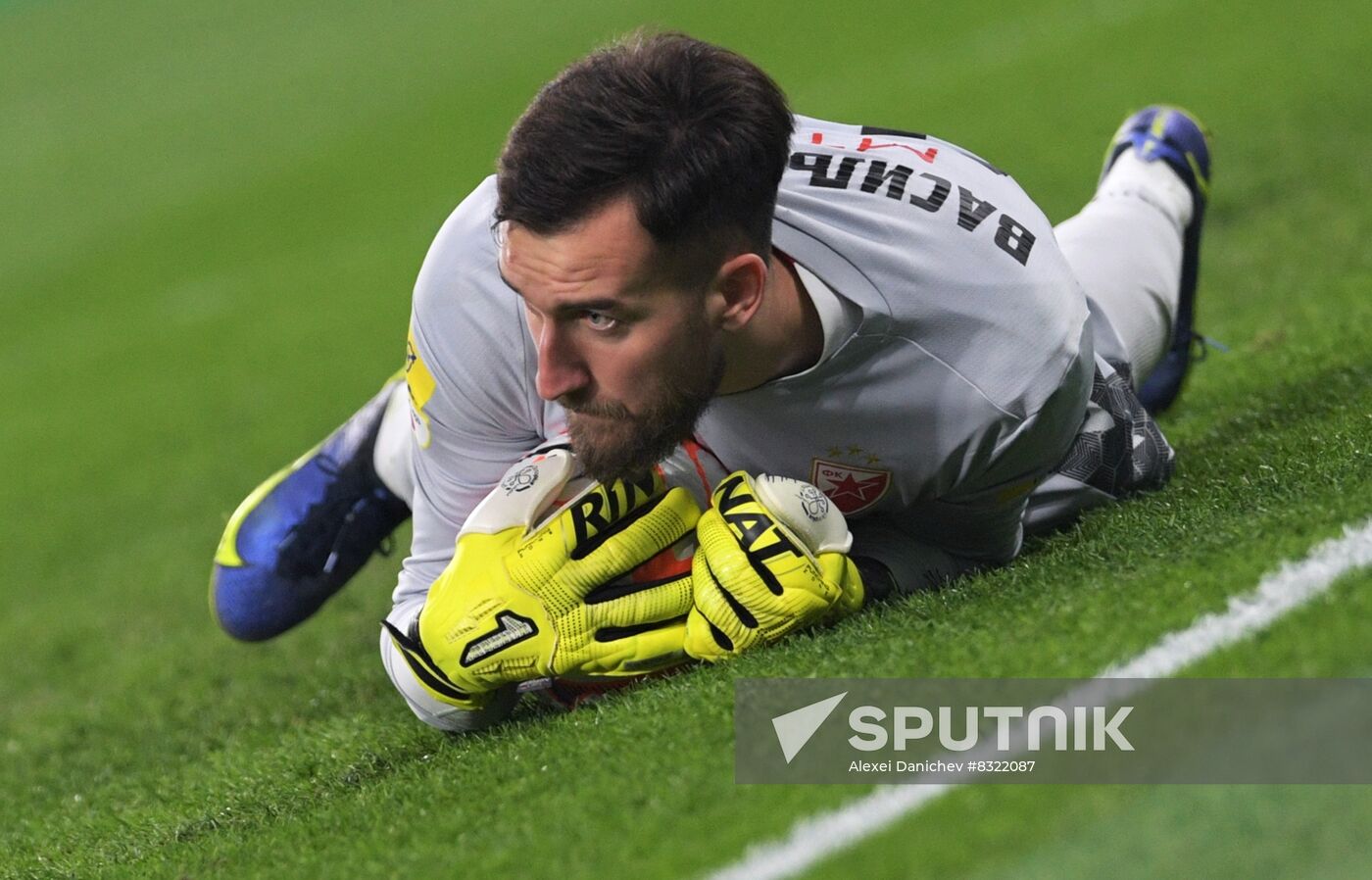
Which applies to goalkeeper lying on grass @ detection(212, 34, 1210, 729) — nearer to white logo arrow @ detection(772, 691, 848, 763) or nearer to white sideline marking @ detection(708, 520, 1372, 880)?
white logo arrow @ detection(772, 691, 848, 763)

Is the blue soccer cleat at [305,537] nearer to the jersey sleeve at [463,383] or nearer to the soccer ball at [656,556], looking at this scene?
the jersey sleeve at [463,383]

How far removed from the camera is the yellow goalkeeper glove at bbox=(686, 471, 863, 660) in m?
2.89

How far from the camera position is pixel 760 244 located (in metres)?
2.82

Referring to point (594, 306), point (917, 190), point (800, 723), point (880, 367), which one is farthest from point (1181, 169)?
point (800, 723)

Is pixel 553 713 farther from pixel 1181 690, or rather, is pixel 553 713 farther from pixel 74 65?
pixel 74 65

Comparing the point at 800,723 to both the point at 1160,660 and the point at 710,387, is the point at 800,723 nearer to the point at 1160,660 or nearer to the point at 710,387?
the point at 1160,660

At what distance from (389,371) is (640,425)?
5.39m

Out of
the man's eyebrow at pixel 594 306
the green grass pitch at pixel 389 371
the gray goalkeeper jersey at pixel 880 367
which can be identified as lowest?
the green grass pitch at pixel 389 371

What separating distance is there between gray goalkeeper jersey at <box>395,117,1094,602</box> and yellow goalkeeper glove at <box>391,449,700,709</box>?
0.24 m

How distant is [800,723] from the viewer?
2.49m

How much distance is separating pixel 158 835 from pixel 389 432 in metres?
1.31

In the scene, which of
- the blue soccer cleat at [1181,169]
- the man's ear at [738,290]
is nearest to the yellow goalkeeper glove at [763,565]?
the man's ear at [738,290]

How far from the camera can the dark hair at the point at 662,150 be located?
2658 millimetres

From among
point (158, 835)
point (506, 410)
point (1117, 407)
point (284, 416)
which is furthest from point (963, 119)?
point (158, 835)
